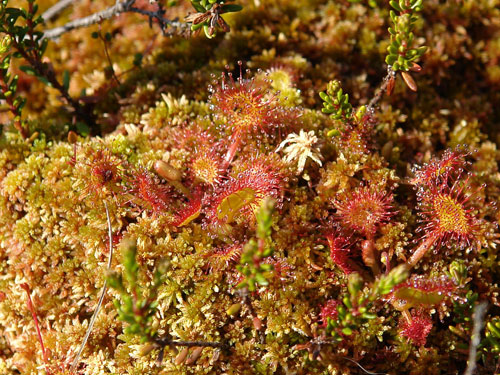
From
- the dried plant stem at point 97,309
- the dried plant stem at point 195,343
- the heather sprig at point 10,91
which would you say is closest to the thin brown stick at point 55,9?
the heather sprig at point 10,91

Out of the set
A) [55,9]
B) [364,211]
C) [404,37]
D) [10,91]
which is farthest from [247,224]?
[55,9]

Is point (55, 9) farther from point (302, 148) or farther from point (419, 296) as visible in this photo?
point (419, 296)

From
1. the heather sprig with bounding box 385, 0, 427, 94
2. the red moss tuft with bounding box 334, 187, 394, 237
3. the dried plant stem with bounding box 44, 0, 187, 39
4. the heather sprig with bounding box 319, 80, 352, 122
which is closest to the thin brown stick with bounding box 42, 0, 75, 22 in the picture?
the dried plant stem with bounding box 44, 0, 187, 39

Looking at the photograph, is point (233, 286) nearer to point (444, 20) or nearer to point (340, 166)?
point (340, 166)

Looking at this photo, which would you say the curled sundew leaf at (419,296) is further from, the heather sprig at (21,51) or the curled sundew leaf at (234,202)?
the heather sprig at (21,51)

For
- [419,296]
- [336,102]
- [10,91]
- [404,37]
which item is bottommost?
[419,296]

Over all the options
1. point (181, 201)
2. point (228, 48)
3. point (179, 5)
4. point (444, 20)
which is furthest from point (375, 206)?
point (179, 5)
